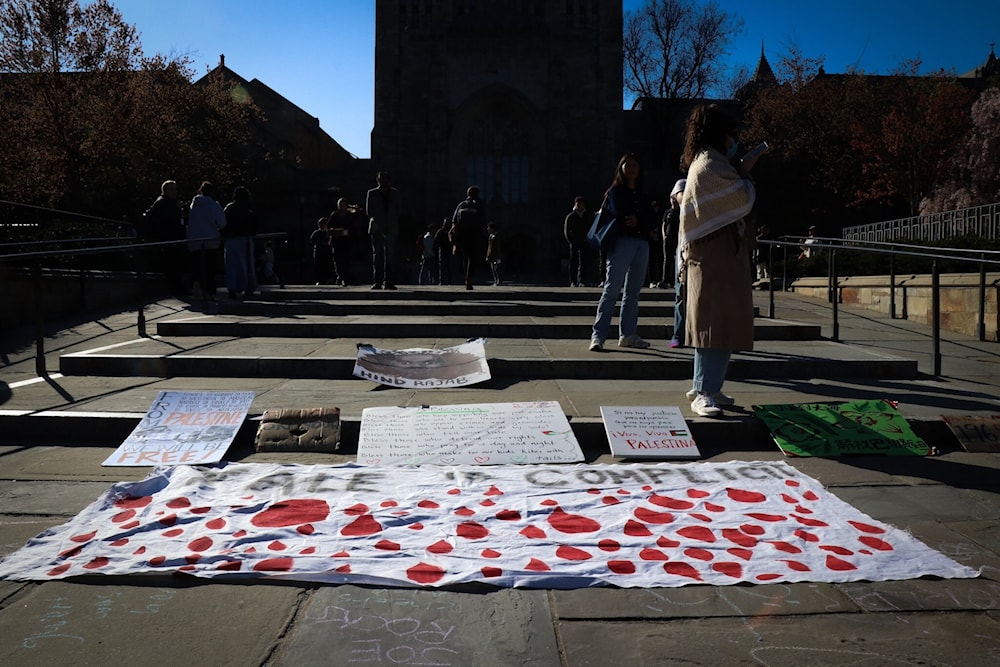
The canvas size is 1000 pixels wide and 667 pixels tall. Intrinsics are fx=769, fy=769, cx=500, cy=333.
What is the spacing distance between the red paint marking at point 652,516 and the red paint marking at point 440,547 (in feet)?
2.86

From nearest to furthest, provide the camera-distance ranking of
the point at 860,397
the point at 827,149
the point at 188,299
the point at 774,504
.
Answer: the point at 774,504, the point at 860,397, the point at 188,299, the point at 827,149

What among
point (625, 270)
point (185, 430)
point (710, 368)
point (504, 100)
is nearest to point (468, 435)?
point (710, 368)

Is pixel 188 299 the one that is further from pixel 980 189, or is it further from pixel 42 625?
pixel 980 189

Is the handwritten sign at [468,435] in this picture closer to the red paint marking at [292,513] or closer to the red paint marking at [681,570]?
the red paint marking at [292,513]

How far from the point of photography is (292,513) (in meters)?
3.39

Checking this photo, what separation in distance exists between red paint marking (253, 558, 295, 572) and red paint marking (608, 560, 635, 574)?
117 cm

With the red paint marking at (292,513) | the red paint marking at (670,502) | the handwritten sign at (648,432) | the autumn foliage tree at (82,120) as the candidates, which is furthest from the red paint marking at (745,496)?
the autumn foliage tree at (82,120)

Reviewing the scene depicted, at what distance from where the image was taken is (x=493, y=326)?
8703 mm

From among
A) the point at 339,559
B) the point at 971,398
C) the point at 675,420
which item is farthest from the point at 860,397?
the point at 339,559

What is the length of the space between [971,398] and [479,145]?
33550 millimetres

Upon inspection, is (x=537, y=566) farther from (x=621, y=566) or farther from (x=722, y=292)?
(x=722, y=292)

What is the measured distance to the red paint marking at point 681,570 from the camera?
2.74 m

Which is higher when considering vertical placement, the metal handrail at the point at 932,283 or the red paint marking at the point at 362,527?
the metal handrail at the point at 932,283

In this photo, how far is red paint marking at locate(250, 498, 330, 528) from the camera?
10.7ft
